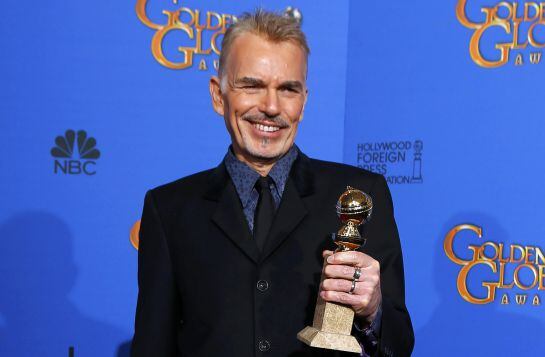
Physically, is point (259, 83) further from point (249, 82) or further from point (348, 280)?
point (348, 280)

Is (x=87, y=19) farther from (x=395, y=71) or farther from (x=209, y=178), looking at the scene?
(x=209, y=178)

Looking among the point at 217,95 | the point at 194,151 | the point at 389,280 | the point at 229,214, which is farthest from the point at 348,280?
the point at 194,151

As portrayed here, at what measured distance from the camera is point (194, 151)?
2908 millimetres

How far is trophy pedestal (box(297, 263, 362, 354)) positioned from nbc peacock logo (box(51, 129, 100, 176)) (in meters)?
1.83

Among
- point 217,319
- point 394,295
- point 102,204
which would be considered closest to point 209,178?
point 217,319

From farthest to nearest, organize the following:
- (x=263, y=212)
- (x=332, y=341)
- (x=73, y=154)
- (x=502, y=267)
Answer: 1. (x=73, y=154)
2. (x=502, y=267)
3. (x=263, y=212)
4. (x=332, y=341)

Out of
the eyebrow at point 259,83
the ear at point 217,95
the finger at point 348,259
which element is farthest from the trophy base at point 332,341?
the ear at point 217,95

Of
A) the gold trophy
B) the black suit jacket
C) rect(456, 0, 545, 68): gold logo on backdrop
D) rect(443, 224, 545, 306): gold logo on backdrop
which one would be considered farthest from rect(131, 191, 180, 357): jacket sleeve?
rect(456, 0, 545, 68): gold logo on backdrop

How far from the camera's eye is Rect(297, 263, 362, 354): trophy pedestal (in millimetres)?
1119

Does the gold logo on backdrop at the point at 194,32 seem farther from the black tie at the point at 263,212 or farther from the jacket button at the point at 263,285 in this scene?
the jacket button at the point at 263,285

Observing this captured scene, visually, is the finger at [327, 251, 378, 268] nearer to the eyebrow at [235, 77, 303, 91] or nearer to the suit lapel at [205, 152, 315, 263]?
the suit lapel at [205, 152, 315, 263]

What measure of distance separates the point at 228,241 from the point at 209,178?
192 mm

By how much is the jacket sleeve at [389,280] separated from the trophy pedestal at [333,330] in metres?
0.15

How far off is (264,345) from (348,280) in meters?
0.31
